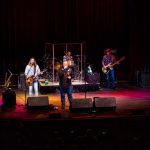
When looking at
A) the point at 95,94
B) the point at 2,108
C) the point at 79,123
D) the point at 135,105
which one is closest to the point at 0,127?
the point at 79,123

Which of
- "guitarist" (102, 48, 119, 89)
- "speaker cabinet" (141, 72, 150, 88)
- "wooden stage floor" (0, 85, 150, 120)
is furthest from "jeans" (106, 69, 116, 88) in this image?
"speaker cabinet" (141, 72, 150, 88)

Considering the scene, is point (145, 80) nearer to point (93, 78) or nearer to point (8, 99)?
point (93, 78)

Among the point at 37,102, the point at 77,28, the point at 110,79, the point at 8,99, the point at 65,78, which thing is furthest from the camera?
the point at 77,28

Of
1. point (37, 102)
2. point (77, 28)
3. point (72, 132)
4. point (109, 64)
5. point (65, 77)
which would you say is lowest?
point (72, 132)

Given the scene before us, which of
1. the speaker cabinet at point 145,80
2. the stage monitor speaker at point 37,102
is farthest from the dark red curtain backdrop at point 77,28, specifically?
the stage monitor speaker at point 37,102

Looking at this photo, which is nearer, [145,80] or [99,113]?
[99,113]

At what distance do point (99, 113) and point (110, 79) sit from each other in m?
7.15

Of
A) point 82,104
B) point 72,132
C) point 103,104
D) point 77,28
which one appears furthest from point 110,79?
point 72,132

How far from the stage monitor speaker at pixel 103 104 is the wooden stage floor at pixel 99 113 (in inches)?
10.1

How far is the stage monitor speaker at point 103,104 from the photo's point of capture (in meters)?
14.9

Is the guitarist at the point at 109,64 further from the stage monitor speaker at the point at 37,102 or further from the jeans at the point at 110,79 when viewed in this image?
the stage monitor speaker at the point at 37,102

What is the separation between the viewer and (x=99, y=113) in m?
14.7

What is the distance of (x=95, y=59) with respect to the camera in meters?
24.1

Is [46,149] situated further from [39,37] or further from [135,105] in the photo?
[39,37]
